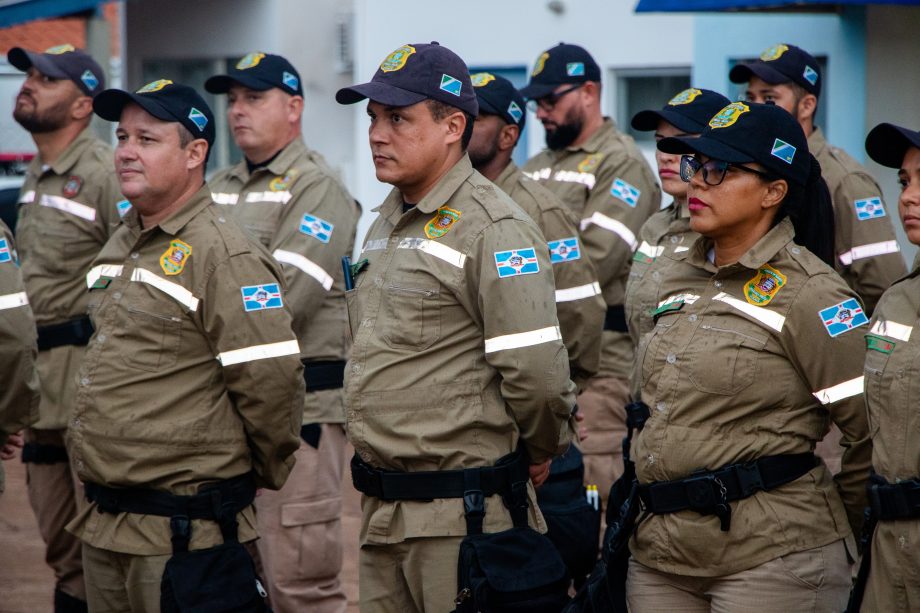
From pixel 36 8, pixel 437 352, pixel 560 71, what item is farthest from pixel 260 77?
pixel 36 8

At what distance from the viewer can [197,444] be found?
461 cm

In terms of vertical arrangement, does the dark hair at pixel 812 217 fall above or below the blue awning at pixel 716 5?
below

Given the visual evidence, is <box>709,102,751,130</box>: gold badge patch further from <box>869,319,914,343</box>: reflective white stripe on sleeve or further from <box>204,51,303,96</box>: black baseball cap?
<box>204,51,303,96</box>: black baseball cap

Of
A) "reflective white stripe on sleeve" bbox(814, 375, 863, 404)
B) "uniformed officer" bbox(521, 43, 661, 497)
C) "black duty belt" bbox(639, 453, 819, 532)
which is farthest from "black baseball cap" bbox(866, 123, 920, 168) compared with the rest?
"uniformed officer" bbox(521, 43, 661, 497)

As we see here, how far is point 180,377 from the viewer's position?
463cm

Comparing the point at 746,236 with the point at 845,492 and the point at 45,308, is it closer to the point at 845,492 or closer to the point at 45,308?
the point at 845,492

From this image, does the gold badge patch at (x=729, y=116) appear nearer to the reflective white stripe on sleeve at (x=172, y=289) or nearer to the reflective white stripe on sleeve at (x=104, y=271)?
the reflective white stripe on sleeve at (x=172, y=289)

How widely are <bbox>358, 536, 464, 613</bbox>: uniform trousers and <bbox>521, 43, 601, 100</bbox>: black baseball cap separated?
3728 millimetres

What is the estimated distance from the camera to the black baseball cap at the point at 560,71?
734cm

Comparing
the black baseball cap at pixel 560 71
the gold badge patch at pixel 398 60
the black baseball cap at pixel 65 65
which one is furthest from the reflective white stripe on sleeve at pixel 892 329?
the black baseball cap at pixel 65 65

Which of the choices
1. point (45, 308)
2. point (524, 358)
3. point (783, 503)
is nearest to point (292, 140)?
point (45, 308)

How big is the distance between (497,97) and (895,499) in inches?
125

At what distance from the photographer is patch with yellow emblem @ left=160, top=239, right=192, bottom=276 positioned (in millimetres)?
4645

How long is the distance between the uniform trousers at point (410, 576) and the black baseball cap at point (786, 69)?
11.0 feet
